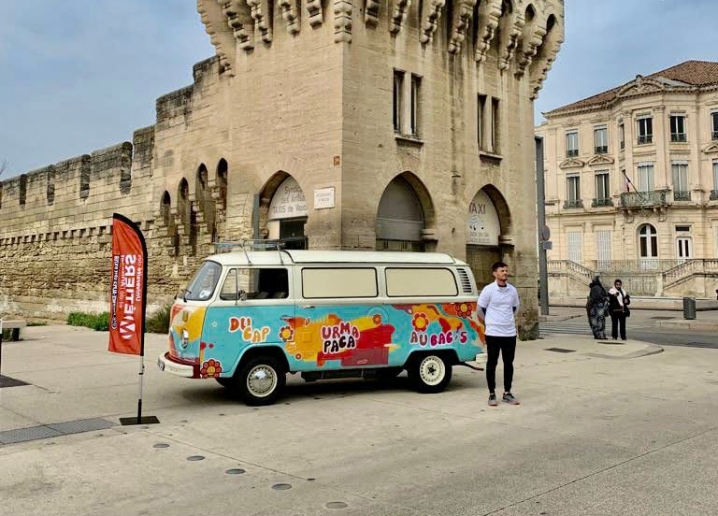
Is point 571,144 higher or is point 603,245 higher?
point 571,144

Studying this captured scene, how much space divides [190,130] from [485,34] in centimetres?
880

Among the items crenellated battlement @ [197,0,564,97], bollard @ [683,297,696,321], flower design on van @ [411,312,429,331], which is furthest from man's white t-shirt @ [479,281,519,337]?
bollard @ [683,297,696,321]

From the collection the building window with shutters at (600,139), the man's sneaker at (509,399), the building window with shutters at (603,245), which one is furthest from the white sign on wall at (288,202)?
the building window with shutters at (600,139)

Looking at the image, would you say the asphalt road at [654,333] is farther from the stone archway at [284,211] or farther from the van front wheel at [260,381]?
the van front wheel at [260,381]

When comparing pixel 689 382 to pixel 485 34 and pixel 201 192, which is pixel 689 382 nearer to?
pixel 485 34

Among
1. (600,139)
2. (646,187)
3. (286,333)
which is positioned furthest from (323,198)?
(600,139)

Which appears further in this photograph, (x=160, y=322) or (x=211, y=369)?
(x=160, y=322)

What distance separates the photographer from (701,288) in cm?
4506

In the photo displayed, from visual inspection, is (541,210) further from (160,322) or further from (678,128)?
(678,128)

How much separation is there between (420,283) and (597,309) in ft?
33.9

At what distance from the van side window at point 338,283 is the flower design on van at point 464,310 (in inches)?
56.7

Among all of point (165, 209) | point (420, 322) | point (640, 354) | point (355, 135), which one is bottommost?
point (640, 354)

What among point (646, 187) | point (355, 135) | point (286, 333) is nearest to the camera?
point (286, 333)

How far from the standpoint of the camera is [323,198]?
46.7 feet
